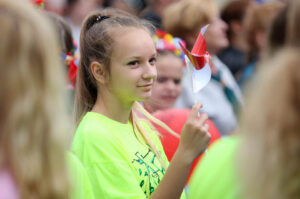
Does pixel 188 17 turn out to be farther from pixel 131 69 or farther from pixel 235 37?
pixel 131 69

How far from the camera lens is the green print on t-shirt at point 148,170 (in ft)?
8.49

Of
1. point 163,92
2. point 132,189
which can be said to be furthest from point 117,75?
point 163,92

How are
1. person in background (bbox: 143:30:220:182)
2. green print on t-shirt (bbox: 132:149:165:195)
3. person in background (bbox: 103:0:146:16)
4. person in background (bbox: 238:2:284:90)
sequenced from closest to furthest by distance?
1. green print on t-shirt (bbox: 132:149:165:195)
2. person in background (bbox: 143:30:220:182)
3. person in background (bbox: 238:2:284:90)
4. person in background (bbox: 103:0:146:16)

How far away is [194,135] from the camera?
2342 millimetres

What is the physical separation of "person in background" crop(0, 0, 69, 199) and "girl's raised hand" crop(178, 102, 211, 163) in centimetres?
99

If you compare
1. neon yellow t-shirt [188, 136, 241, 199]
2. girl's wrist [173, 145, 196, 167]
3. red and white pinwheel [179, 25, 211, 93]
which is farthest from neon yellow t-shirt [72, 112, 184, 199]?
neon yellow t-shirt [188, 136, 241, 199]

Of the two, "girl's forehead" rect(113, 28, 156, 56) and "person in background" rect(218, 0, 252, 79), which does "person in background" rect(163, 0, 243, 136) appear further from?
"girl's forehead" rect(113, 28, 156, 56)

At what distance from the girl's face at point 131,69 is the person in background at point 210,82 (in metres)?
2.11

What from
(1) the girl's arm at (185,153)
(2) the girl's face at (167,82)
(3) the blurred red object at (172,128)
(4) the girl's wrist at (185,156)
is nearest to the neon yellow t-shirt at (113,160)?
(1) the girl's arm at (185,153)

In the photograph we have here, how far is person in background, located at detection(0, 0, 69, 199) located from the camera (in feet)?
4.46

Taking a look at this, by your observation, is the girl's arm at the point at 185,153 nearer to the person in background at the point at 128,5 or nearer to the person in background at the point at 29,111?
the person in background at the point at 29,111

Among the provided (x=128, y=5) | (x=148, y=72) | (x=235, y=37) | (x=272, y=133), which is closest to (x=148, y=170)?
(x=148, y=72)

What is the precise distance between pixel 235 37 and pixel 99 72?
4.11 meters

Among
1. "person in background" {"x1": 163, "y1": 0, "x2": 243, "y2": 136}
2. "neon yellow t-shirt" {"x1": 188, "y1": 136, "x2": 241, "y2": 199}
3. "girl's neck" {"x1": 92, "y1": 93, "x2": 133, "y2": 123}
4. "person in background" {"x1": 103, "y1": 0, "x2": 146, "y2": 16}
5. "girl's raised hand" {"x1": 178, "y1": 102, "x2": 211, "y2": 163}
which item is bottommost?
"neon yellow t-shirt" {"x1": 188, "y1": 136, "x2": 241, "y2": 199}
